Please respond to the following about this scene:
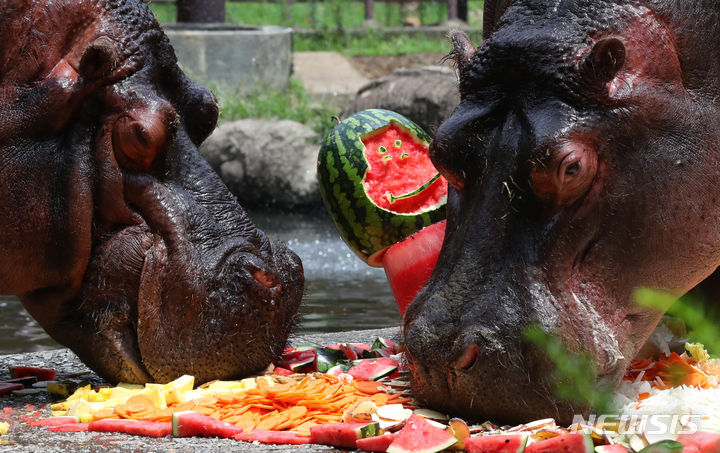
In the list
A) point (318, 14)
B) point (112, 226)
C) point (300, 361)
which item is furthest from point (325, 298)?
point (318, 14)

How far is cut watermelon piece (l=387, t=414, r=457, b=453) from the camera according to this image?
304 centimetres

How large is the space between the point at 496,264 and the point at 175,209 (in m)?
1.32

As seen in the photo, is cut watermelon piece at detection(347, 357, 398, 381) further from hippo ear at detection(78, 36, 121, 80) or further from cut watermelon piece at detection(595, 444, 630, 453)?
hippo ear at detection(78, 36, 121, 80)

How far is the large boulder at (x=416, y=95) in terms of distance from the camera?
13.2 meters

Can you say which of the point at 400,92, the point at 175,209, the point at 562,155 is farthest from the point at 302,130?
the point at 562,155

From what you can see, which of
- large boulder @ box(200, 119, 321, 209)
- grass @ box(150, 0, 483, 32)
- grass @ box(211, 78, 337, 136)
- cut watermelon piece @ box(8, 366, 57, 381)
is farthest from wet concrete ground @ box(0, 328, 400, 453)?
grass @ box(150, 0, 483, 32)

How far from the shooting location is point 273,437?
332cm

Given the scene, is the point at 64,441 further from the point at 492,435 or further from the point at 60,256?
the point at 492,435

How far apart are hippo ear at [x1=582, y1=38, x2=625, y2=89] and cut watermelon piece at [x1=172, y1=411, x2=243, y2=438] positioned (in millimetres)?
1600

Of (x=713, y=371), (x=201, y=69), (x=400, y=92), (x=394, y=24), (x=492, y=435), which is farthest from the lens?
(x=394, y=24)

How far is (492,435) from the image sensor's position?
3.08m

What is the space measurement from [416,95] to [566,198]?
10.4m

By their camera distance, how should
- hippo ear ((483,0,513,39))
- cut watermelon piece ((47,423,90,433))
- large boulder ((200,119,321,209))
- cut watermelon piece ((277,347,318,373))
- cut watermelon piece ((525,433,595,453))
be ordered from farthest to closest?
1. large boulder ((200,119,321,209))
2. cut watermelon piece ((277,347,318,373))
3. hippo ear ((483,0,513,39))
4. cut watermelon piece ((47,423,90,433))
5. cut watermelon piece ((525,433,595,453))

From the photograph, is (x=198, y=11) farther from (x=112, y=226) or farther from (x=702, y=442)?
(x=702, y=442)
